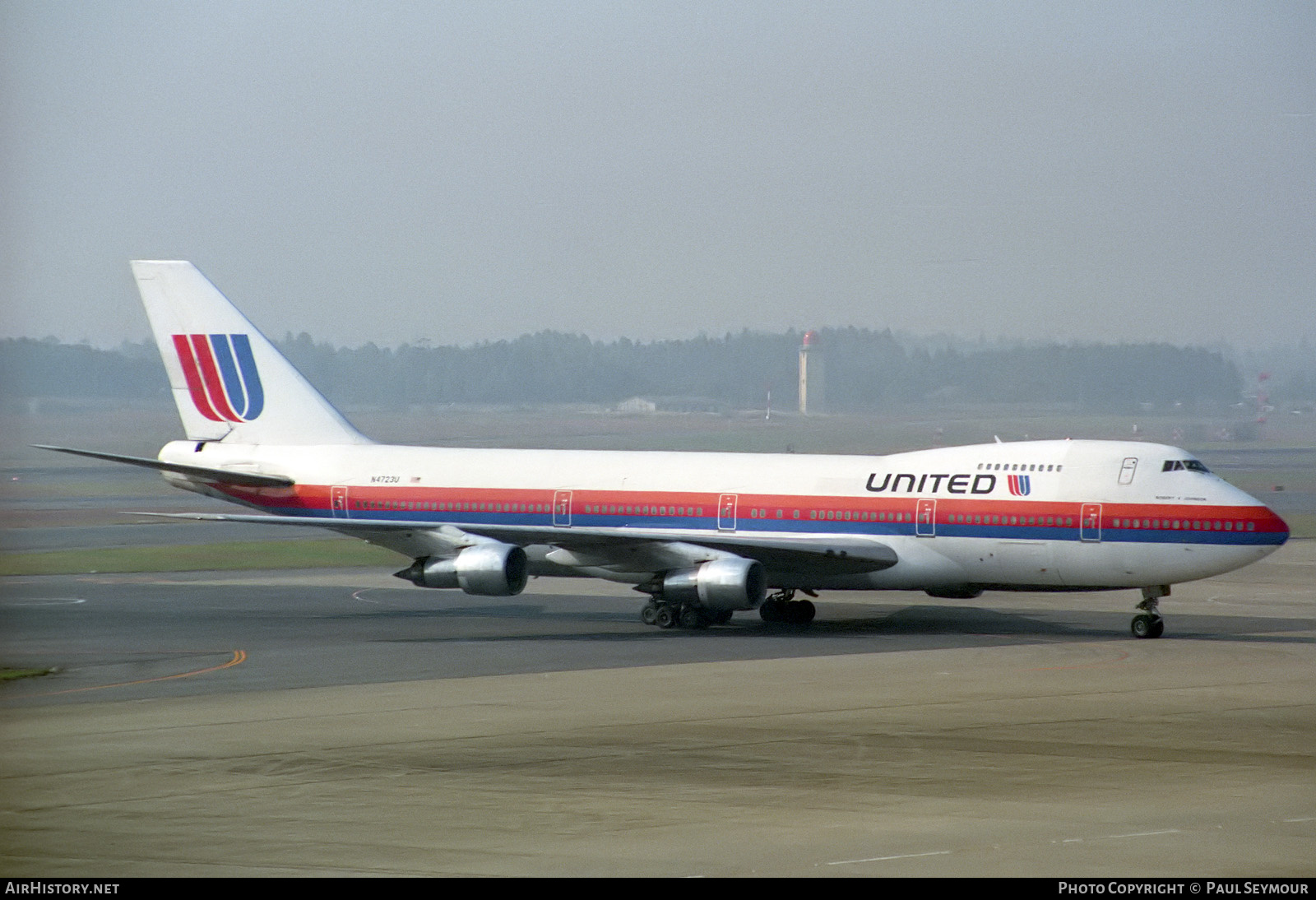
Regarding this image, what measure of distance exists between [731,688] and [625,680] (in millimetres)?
2048

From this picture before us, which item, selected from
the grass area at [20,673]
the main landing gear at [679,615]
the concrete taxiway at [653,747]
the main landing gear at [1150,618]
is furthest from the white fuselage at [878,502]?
the grass area at [20,673]

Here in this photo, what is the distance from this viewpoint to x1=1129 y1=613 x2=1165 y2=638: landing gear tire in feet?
119

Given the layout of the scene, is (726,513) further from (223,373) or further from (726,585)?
(223,373)

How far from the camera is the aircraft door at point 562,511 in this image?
4119 cm

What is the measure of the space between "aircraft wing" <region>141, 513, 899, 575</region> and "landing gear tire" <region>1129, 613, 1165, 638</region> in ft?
17.3

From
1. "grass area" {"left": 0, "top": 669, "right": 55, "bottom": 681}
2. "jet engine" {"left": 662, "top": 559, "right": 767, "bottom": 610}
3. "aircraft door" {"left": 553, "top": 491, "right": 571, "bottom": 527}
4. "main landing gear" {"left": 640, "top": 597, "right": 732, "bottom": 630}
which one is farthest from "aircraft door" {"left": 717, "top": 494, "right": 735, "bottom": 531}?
"grass area" {"left": 0, "top": 669, "right": 55, "bottom": 681}

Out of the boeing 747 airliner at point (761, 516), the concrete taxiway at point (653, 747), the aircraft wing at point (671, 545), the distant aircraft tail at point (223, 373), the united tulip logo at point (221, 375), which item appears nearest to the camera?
the concrete taxiway at point (653, 747)

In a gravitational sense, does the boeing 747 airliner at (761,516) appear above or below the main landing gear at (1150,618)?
above

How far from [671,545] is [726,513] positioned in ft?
6.88

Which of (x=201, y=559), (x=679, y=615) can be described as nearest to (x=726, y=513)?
(x=679, y=615)

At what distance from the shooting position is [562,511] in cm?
4122

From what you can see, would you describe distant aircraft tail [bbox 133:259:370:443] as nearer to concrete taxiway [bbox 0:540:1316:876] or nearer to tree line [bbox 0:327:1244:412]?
concrete taxiway [bbox 0:540:1316:876]

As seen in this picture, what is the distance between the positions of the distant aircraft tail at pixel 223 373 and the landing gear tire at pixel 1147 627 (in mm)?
20672

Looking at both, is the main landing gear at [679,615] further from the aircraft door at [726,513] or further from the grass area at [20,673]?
the grass area at [20,673]
